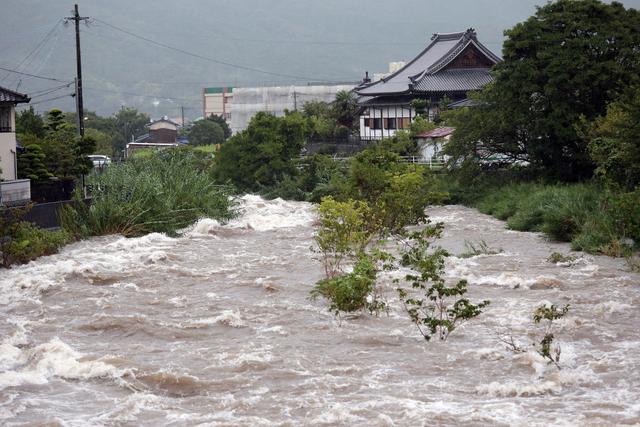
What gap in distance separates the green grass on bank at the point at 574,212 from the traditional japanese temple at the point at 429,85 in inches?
831

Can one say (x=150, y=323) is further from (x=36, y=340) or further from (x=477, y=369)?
(x=477, y=369)

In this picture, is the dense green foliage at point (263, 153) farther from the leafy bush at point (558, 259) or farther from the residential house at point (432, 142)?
the leafy bush at point (558, 259)

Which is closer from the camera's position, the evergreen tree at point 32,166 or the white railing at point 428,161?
the evergreen tree at point 32,166

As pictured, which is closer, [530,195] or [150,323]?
Answer: [150,323]

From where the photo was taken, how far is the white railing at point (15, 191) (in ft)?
82.3

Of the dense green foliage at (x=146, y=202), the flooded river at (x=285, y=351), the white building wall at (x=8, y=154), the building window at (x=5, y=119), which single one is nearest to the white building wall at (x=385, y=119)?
the dense green foliage at (x=146, y=202)

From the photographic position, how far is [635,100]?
2555cm

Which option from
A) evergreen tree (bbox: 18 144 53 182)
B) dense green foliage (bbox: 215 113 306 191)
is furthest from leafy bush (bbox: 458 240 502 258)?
dense green foliage (bbox: 215 113 306 191)

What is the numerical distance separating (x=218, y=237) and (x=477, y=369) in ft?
54.9

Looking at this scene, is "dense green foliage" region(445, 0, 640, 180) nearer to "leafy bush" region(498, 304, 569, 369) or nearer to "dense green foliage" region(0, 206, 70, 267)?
"dense green foliage" region(0, 206, 70, 267)

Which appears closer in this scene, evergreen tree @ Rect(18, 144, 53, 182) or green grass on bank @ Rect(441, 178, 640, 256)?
green grass on bank @ Rect(441, 178, 640, 256)

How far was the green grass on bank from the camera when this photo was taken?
69.7ft

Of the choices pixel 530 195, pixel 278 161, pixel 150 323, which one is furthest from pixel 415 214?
pixel 278 161

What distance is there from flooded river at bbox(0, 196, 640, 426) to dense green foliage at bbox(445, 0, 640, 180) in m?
11.7
